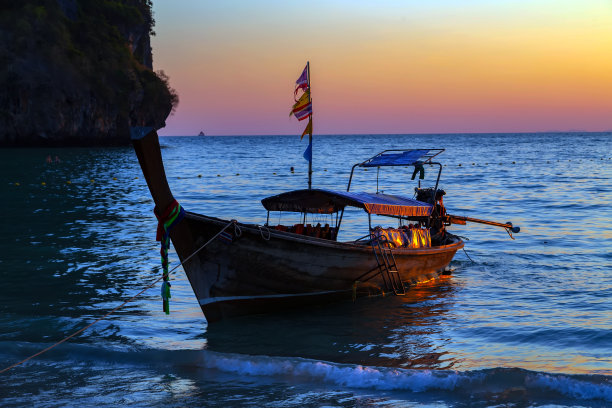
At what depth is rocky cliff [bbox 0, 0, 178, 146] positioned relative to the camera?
230ft

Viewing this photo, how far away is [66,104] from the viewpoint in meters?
75.5

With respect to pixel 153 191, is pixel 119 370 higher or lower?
lower

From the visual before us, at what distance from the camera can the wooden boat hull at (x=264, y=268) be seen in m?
9.41

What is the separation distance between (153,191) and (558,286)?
29.8 feet

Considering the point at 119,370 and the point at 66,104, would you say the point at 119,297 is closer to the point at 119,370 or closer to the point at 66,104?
the point at 119,370

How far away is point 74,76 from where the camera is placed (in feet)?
247

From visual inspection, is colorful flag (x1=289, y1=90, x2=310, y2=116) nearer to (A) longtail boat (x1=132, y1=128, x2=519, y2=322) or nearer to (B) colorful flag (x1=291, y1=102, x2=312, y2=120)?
(B) colorful flag (x1=291, y1=102, x2=312, y2=120)

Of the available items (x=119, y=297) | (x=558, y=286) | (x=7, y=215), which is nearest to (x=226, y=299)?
(x=119, y=297)

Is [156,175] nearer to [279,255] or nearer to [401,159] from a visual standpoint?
[279,255]

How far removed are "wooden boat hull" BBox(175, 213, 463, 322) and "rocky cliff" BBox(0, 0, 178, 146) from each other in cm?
6876

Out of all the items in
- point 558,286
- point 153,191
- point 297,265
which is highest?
point 153,191

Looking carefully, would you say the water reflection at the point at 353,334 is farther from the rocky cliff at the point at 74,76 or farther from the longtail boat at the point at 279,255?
the rocky cliff at the point at 74,76

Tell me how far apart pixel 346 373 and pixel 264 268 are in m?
2.66

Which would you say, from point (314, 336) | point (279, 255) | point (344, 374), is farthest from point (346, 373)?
point (279, 255)
